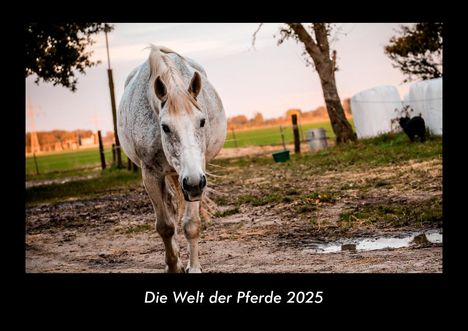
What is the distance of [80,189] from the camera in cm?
1273

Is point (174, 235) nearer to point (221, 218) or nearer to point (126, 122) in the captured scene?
point (126, 122)

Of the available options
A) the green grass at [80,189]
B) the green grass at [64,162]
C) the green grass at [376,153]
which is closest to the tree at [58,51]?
the green grass at [80,189]

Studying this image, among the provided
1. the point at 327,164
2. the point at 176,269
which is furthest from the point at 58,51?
the point at 176,269

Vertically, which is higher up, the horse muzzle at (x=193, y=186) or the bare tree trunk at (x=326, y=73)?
the bare tree trunk at (x=326, y=73)

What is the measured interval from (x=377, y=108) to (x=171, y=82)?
1190 centimetres

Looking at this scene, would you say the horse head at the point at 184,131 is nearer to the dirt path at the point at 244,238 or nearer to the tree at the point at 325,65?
the dirt path at the point at 244,238

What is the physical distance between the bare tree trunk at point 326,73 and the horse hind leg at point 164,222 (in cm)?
1121

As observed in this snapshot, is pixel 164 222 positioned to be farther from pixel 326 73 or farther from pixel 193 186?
pixel 326 73

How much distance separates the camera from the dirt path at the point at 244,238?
494 centimetres

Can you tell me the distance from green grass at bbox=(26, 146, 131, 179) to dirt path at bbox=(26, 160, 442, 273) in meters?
9.86
